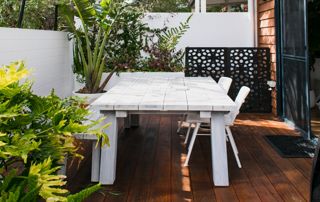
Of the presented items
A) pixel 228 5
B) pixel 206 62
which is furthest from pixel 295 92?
pixel 228 5

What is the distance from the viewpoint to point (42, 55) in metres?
5.24

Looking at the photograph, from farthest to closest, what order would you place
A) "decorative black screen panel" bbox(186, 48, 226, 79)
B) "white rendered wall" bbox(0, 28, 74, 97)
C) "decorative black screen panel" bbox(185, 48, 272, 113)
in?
"decorative black screen panel" bbox(186, 48, 226, 79) → "decorative black screen panel" bbox(185, 48, 272, 113) → "white rendered wall" bbox(0, 28, 74, 97)

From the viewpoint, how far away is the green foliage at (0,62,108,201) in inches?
54.4

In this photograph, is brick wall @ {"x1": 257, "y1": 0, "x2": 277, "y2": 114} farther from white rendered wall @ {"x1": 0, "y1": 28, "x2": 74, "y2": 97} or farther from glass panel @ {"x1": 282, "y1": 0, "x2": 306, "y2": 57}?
white rendered wall @ {"x1": 0, "y1": 28, "x2": 74, "y2": 97}

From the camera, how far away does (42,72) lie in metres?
5.22

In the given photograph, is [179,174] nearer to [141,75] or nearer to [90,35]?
[141,75]

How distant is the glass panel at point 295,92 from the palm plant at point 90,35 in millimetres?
2836

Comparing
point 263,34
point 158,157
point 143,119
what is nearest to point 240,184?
point 158,157

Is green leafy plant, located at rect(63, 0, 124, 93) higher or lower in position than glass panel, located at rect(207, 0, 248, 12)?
lower

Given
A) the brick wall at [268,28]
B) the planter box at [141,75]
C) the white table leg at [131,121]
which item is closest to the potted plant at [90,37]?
the planter box at [141,75]

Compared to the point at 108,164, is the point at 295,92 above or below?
above

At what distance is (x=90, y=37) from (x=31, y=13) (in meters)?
1.17

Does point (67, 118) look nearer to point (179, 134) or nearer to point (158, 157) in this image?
point (158, 157)

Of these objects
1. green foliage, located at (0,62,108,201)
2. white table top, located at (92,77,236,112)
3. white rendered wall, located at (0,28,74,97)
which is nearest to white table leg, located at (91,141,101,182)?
white table top, located at (92,77,236,112)
